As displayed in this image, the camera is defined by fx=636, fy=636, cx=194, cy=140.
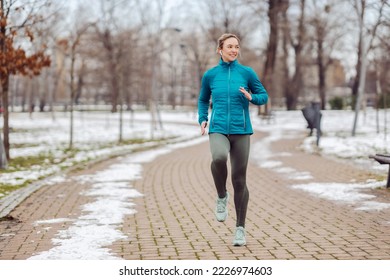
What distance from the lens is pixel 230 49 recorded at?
207 inches

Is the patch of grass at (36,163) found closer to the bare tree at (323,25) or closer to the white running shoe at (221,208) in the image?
the white running shoe at (221,208)

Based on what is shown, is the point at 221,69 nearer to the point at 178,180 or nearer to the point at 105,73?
the point at 178,180

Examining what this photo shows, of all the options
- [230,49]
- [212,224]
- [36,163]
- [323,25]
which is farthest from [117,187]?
[323,25]

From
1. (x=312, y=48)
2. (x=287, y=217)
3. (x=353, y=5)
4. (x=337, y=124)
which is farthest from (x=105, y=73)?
(x=287, y=217)

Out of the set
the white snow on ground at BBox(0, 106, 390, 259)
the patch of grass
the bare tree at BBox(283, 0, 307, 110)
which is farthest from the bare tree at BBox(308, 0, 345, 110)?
the patch of grass

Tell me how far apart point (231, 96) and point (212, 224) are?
2.49 m

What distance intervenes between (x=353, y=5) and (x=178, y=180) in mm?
14408

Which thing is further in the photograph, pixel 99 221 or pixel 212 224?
pixel 99 221

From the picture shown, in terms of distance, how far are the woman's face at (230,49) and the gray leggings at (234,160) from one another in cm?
65

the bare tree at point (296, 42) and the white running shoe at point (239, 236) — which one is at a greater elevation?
the bare tree at point (296, 42)

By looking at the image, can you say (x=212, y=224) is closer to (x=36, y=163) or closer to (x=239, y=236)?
(x=239, y=236)

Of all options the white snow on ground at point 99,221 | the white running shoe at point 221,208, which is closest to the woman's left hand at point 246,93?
the white running shoe at point 221,208

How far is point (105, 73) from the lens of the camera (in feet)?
255

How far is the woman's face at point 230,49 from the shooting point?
5.27 metres
